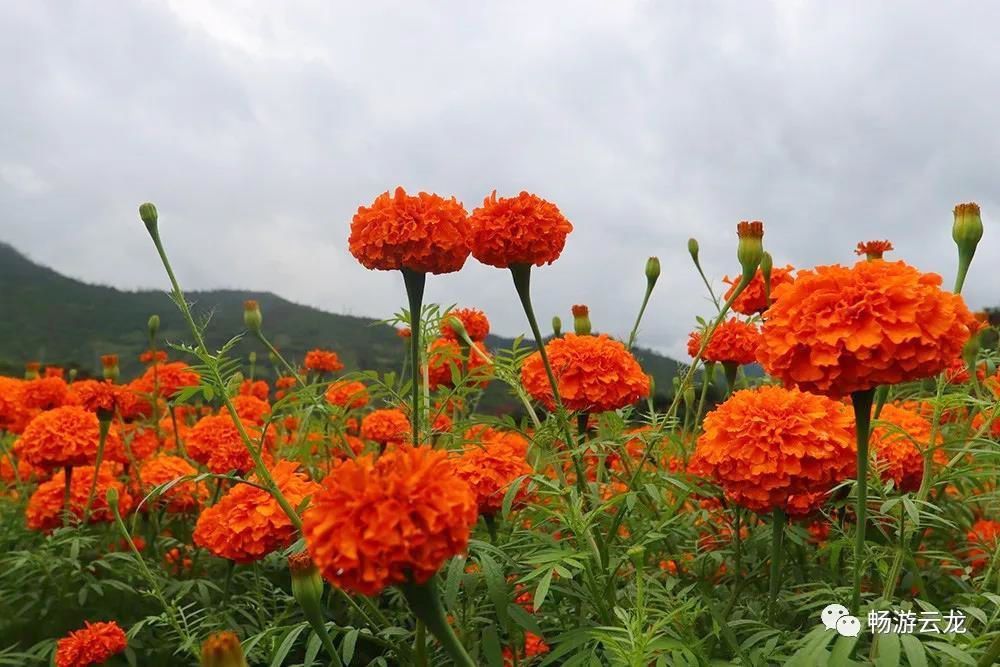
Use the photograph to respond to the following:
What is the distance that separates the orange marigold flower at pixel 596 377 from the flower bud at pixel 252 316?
3.02 feet

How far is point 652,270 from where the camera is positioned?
2.57m

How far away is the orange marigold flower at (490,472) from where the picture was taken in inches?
71.5

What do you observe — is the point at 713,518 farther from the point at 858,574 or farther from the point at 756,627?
the point at 858,574

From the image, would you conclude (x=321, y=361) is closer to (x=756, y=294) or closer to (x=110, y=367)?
(x=110, y=367)

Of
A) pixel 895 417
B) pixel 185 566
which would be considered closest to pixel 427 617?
pixel 895 417

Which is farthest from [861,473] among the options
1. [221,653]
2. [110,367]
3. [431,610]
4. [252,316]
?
[110,367]

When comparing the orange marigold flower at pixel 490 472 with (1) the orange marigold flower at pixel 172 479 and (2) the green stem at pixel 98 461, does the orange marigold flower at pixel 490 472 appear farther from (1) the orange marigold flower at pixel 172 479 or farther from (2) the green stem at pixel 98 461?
(2) the green stem at pixel 98 461

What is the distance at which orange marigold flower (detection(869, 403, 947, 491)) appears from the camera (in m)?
1.89

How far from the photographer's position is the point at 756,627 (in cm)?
157

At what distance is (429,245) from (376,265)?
0.16 meters

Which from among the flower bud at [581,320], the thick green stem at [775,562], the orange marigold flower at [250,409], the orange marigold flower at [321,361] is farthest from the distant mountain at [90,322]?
the thick green stem at [775,562]

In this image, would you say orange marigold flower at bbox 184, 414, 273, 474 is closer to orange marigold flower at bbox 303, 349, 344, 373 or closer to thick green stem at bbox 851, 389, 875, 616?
orange marigold flower at bbox 303, 349, 344, 373

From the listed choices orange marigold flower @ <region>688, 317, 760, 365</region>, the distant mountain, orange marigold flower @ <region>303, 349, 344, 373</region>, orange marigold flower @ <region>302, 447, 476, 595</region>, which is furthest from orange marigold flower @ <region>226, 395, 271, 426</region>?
the distant mountain

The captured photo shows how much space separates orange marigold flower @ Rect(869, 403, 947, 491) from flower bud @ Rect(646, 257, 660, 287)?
845 mm
